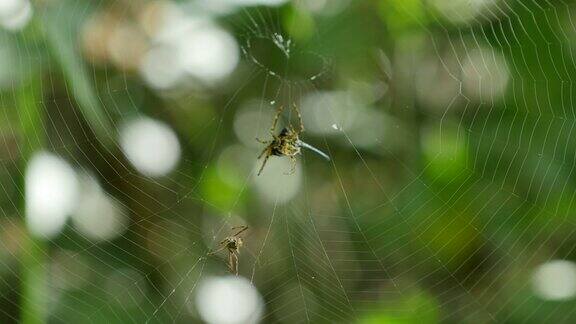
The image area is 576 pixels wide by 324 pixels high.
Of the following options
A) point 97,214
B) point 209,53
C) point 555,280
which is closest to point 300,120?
point 209,53

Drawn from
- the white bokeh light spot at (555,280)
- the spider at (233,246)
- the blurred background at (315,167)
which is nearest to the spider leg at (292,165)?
the blurred background at (315,167)

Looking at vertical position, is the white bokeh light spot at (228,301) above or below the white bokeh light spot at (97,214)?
below

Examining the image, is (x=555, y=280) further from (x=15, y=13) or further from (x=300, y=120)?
(x=15, y=13)

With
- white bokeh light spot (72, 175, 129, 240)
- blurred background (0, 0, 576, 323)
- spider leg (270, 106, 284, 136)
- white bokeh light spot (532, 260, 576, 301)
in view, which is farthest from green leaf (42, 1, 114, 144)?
white bokeh light spot (532, 260, 576, 301)

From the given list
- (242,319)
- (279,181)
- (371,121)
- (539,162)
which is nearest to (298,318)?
(242,319)

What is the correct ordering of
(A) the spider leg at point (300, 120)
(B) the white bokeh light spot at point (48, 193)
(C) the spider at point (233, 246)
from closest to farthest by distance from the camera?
(B) the white bokeh light spot at point (48, 193)
(C) the spider at point (233, 246)
(A) the spider leg at point (300, 120)

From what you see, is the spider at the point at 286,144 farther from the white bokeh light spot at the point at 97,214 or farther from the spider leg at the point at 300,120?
the white bokeh light spot at the point at 97,214

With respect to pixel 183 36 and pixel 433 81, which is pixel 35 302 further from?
pixel 433 81
